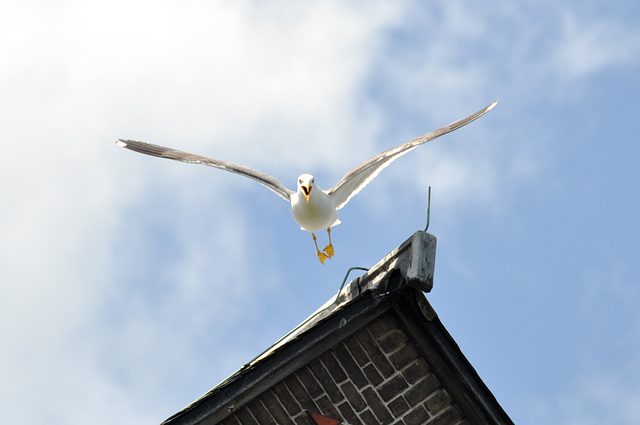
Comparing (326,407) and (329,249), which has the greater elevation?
(329,249)

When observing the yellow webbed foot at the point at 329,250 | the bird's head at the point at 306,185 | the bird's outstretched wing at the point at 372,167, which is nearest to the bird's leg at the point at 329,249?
the yellow webbed foot at the point at 329,250

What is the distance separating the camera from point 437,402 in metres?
7.05

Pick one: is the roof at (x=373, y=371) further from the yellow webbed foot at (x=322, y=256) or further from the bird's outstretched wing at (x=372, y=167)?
the yellow webbed foot at (x=322, y=256)

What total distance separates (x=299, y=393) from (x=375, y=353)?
0.78 meters

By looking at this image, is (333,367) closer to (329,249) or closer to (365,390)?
(365,390)

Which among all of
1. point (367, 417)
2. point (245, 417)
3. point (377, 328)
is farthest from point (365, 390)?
point (245, 417)

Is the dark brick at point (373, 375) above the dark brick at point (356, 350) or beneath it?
beneath

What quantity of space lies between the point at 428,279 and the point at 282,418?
5.87 feet

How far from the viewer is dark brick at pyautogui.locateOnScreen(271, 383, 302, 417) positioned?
684 cm

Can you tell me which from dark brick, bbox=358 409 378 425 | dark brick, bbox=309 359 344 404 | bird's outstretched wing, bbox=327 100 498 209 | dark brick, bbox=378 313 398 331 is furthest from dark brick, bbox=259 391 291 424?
bird's outstretched wing, bbox=327 100 498 209

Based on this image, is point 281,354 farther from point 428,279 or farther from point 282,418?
point 428,279

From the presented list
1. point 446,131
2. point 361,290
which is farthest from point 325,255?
point 361,290

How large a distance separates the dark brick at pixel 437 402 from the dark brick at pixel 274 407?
1.30 metres

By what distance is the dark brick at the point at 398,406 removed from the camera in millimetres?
6969
